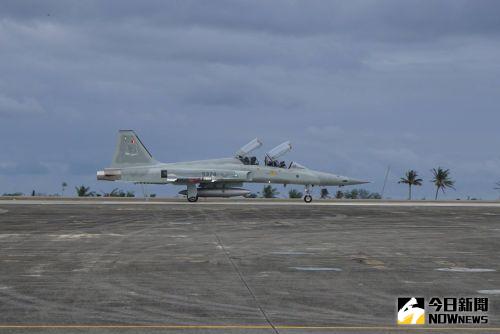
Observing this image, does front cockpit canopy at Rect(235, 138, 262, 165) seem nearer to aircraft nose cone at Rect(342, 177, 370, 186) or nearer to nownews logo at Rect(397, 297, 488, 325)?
aircraft nose cone at Rect(342, 177, 370, 186)

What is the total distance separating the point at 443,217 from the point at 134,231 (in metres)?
18.6

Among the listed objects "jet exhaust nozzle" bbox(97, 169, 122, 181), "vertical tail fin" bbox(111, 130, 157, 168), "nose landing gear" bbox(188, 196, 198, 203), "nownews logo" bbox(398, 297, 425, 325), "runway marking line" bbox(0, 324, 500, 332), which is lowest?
"runway marking line" bbox(0, 324, 500, 332)

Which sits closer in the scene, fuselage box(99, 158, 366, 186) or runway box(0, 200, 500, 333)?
runway box(0, 200, 500, 333)

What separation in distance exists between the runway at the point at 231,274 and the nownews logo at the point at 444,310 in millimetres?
253

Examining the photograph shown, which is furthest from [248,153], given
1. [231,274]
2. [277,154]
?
[231,274]

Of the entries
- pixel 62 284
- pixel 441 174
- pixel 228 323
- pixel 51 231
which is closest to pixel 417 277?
pixel 228 323

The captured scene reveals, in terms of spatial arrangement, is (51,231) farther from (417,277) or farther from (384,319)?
(384,319)

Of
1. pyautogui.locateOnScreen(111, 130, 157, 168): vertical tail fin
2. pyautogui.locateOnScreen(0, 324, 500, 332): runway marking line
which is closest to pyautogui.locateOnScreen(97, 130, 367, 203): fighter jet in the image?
pyautogui.locateOnScreen(111, 130, 157, 168): vertical tail fin

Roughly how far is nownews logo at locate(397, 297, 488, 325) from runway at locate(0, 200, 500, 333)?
0.25 meters

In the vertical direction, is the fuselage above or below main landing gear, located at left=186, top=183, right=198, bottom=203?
above

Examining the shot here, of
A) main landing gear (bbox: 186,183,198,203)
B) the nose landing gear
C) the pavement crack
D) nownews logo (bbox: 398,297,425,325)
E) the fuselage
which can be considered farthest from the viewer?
the nose landing gear

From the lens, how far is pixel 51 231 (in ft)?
89.2

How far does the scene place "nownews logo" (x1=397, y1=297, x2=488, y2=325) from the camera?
1160cm

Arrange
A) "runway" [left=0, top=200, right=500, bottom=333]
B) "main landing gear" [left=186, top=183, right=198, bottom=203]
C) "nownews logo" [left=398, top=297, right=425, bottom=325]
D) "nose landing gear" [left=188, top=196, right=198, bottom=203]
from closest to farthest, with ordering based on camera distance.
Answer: "runway" [left=0, top=200, right=500, bottom=333] < "nownews logo" [left=398, top=297, right=425, bottom=325] < "main landing gear" [left=186, top=183, right=198, bottom=203] < "nose landing gear" [left=188, top=196, right=198, bottom=203]
